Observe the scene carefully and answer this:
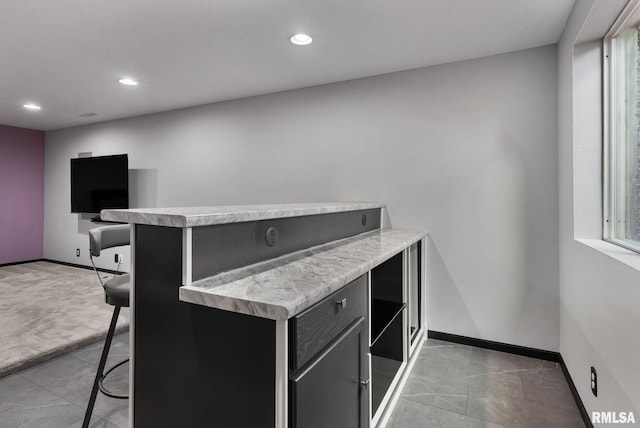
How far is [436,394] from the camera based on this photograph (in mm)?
2018

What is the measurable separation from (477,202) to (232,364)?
230 cm

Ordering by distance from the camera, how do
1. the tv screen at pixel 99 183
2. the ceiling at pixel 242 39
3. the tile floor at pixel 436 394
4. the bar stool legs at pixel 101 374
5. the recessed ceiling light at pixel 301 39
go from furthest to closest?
the tv screen at pixel 99 183, the recessed ceiling light at pixel 301 39, the ceiling at pixel 242 39, the tile floor at pixel 436 394, the bar stool legs at pixel 101 374

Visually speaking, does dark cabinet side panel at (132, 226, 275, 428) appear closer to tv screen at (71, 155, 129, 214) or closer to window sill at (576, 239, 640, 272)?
window sill at (576, 239, 640, 272)

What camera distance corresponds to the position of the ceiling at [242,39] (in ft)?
6.59

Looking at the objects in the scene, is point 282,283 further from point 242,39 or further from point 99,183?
point 99,183

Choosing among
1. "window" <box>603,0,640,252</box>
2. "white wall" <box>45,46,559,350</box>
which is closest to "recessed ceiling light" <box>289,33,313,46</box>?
"white wall" <box>45,46,559,350</box>

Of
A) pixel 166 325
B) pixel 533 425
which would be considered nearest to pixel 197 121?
pixel 166 325

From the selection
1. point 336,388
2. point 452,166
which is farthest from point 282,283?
point 452,166

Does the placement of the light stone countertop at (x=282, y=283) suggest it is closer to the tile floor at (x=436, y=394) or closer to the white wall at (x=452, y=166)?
the tile floor at (x=436, y=394)

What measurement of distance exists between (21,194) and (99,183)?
1.80 meters

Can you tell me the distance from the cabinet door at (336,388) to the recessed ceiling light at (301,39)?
1.95 meters

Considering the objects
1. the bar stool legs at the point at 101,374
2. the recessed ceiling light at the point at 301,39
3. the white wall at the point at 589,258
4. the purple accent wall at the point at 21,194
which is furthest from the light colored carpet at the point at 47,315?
the white wall at the point at 589,258

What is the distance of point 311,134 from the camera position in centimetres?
334

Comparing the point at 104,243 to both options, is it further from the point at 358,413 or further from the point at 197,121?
the point at 197,121
